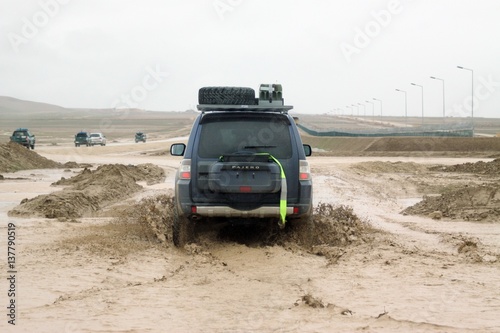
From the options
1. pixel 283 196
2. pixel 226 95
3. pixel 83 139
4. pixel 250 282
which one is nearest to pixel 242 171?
pixel 283 196

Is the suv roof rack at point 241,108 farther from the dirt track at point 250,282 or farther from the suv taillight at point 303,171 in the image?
the dirt track at point 250,282

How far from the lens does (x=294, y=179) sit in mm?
9812

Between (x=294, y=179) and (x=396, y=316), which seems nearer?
(x=396, y=316)

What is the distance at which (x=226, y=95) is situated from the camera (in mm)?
12000

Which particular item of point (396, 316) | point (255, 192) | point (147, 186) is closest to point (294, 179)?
point (255, 192)

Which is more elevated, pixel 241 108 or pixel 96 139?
pixel 241 108

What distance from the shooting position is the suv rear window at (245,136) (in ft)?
32.5

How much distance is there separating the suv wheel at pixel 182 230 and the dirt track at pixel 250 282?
0.66 feet

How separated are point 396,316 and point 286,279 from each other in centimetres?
201

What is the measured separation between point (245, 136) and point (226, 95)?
2.20 metres

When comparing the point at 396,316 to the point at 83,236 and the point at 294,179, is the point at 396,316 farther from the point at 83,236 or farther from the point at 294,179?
the point at 83,236

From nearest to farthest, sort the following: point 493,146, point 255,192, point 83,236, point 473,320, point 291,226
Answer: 1. point 473,320
2. point 255,192
3. point 291,226
4. point 83,236
5. point 493,146

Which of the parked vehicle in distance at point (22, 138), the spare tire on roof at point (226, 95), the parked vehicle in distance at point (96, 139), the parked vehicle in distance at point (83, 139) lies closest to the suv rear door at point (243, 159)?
the spare tire on roof at point (226, 95)

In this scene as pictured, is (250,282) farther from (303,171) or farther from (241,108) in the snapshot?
(241,108)
